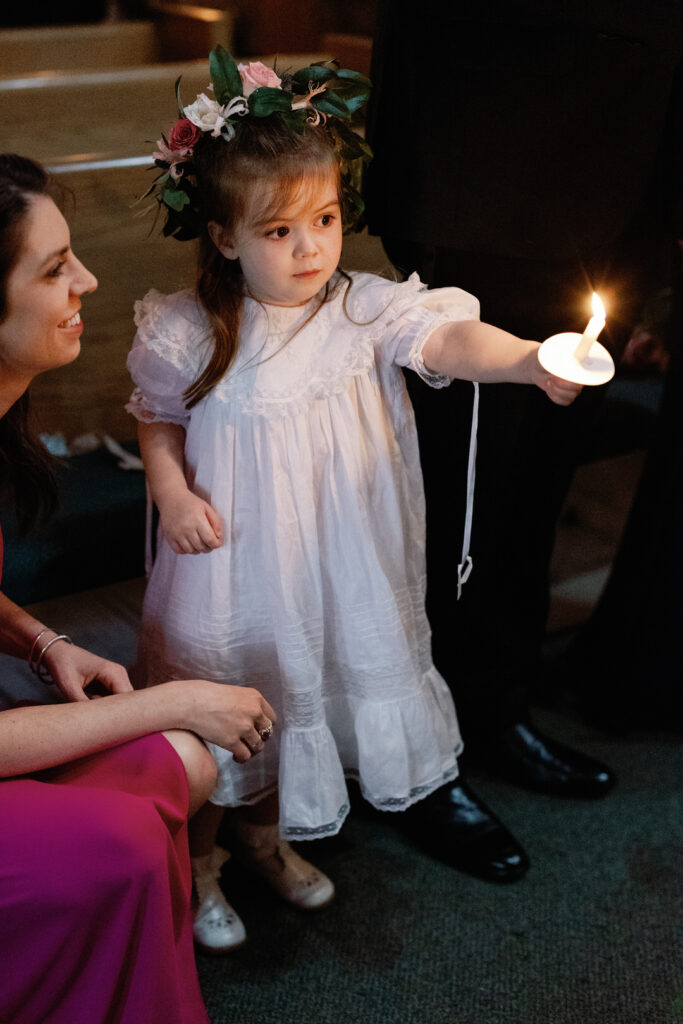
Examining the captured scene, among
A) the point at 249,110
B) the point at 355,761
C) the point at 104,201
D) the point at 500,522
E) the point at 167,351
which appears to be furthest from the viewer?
the point at 104,201

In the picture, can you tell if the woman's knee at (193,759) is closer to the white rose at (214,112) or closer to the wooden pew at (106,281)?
the white rose at (214,112)

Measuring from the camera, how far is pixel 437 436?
1531 mm

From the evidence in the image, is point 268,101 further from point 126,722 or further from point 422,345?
point 126,722

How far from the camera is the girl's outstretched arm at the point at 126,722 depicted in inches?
41.6

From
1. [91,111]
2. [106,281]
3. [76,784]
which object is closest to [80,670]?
[76,784]

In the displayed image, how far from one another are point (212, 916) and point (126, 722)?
0.50m

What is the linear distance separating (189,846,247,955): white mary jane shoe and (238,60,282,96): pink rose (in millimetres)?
1062

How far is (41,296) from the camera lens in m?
1.13

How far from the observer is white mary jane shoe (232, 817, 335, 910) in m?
1.52

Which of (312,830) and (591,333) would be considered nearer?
(591,333)

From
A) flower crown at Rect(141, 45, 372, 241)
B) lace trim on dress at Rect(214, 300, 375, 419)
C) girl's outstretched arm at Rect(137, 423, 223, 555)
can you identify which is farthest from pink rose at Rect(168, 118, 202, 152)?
girl's outstretched arm at Rect(137, 423, 223, 555)

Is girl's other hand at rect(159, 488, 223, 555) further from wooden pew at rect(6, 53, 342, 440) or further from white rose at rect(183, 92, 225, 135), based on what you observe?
wooden pew at rect(6, 53, 342, 440)

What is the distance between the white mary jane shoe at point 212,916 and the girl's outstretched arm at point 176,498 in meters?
0.51

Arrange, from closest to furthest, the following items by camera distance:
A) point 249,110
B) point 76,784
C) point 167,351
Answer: point 76,784
point 249,110
point 167,351
